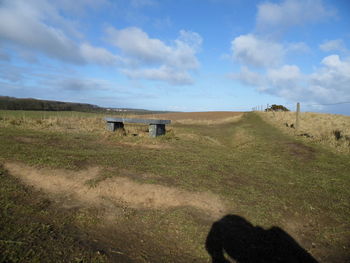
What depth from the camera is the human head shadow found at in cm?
287

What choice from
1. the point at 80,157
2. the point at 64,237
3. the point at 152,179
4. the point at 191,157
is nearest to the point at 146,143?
the point at 191,157

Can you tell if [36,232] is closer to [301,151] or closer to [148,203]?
[148,203]

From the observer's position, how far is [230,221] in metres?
3.56

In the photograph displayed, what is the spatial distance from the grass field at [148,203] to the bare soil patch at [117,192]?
0.02 metres

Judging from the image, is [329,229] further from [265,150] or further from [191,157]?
[265,150]

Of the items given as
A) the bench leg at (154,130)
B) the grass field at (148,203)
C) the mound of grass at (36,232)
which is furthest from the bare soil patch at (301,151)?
the mound of grass at (36,232)

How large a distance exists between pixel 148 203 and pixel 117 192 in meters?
0.64

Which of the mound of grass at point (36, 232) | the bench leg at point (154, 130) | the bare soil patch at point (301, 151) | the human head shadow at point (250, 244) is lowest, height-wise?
the human head shadow at point (250, 244)

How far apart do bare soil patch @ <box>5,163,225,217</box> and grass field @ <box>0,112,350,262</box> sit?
2 cm

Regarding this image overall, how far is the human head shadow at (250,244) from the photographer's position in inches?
113

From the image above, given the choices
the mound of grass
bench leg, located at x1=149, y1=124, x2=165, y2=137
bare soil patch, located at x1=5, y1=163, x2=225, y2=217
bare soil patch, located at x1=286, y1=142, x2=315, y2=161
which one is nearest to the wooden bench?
bench leg, located at x1=149, y1=124, x2=165, y2=137

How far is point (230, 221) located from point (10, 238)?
2824 millimetres

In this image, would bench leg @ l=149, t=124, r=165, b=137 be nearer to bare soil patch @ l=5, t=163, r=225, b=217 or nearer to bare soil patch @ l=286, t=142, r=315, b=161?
bare soil patch @ l=286, t=142, r=315, b=161

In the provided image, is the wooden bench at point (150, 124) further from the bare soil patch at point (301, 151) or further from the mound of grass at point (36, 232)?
the mound of grass at point (36, 232)
